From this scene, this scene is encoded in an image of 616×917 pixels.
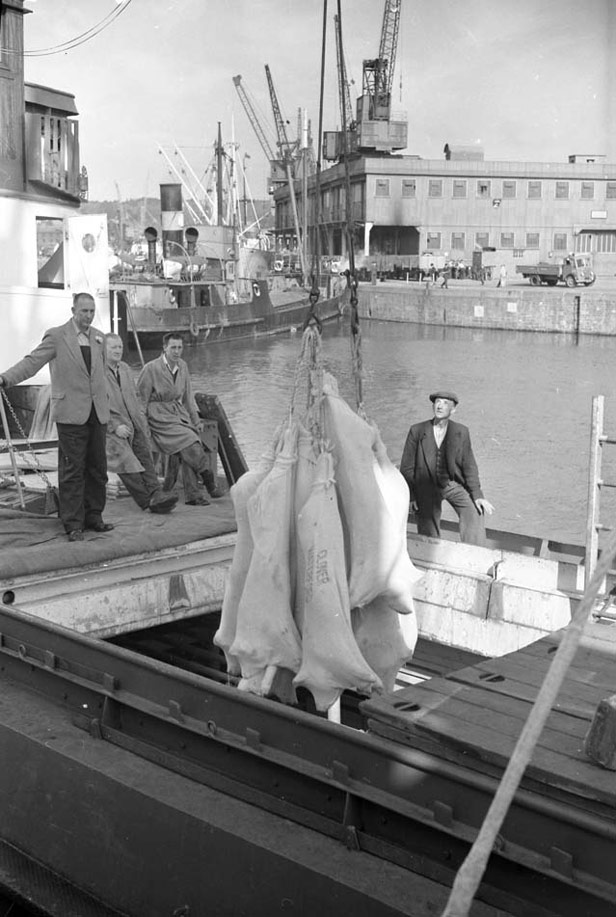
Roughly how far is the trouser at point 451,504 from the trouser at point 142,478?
194 cm

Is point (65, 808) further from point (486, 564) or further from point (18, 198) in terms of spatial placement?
point (18, 198)

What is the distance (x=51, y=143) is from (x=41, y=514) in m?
5.92

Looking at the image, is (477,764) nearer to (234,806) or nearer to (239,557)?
(234,806)

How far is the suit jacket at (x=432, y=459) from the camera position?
777cm

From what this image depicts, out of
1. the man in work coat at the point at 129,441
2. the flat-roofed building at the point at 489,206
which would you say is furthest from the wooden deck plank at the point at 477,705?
the flat-roofed building at the point at 489,206

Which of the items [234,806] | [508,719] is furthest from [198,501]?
[508,719]

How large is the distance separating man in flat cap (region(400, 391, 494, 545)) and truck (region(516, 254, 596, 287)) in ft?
155

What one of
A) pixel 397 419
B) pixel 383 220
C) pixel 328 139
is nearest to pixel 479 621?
pixel 397 419

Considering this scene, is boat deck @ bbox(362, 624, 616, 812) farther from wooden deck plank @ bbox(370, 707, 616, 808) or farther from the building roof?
the building roof

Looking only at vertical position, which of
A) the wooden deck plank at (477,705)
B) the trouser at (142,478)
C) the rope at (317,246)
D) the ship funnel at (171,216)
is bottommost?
the wooden deck plank at (477,705)

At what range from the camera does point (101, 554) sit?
6.48 meters

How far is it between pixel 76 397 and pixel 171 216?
39271 millimetres

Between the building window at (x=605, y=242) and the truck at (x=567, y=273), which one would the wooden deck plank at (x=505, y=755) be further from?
the building window at (x=605, y=242)

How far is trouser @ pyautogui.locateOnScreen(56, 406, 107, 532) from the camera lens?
696cm
